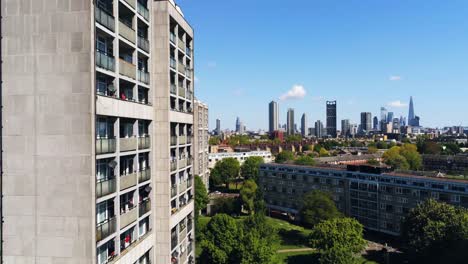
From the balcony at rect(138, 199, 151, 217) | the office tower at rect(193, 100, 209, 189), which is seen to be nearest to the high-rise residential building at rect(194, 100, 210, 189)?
the office tower at rect(193, 100, 209, 189)

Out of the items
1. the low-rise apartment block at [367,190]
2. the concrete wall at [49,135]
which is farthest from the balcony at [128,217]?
the low-rise apartment block at [367,190]

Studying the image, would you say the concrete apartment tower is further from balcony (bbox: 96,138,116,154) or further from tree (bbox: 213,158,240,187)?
tree (bbox: 213,158,240,187)

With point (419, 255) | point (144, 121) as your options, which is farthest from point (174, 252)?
point (419, 255)

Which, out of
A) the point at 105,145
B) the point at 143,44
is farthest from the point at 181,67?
the point at 105,145

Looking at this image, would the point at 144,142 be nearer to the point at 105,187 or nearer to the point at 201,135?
the point at 105,187

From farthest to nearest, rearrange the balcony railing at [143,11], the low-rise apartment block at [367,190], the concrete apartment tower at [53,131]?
1. the low-rise apartment block at [367,190]
2. the balcony railing at [143,11]
3. the concrete apartment tower at [53,131]

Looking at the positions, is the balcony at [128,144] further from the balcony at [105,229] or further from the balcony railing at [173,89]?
the balcony railing at [173,89]
